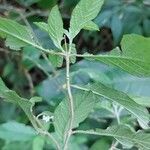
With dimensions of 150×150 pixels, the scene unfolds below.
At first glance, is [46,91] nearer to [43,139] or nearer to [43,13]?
[43,139]

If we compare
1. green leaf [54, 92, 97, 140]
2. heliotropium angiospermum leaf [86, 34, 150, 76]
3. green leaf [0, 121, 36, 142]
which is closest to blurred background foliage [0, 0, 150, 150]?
green leaf [0, 121, 36, 142]

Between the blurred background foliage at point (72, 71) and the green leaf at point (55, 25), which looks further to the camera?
the blurred background foliage at point (72, 71)

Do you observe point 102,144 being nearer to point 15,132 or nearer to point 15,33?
point 15,132

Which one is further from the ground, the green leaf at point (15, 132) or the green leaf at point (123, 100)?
the green leaf at point (123, 100)

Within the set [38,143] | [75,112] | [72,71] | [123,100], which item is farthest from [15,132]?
[123,100]

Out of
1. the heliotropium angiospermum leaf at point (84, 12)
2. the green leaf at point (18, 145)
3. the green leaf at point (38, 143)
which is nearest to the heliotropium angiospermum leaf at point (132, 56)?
the heliotropium angiospermum leaf at point (84, 12)

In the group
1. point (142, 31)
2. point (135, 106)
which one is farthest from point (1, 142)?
point (135, 106)

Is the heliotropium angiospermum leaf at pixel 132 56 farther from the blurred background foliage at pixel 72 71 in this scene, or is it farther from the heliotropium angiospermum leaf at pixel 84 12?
the blurred background foliage at pixel 72 71

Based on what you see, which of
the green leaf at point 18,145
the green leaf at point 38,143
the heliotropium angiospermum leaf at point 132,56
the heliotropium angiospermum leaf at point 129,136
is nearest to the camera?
the heliotropium angiospermum leaf at point 132,56
